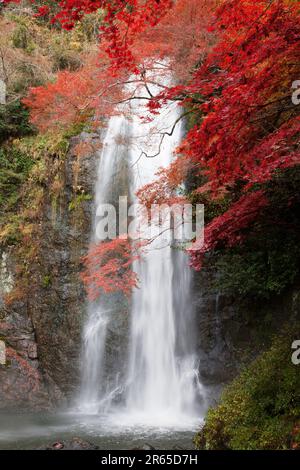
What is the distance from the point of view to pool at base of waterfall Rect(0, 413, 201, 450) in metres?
7.07

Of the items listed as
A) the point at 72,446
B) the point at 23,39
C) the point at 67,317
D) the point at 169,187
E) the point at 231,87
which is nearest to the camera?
the point at 231,87

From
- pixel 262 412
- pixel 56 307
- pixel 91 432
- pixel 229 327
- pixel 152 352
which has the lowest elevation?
pixel 91 432

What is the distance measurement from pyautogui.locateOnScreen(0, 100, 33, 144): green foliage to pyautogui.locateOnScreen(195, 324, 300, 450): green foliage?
1239cm

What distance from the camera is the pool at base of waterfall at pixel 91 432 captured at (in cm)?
707

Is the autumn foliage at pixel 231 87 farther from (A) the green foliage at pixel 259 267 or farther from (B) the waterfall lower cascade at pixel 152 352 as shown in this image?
(B) the waterfall lower cascade at pixel 152 352

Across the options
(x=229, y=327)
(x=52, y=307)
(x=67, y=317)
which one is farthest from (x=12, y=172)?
(x=229, y=327)

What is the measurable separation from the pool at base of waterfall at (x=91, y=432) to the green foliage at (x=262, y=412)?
1331 mm

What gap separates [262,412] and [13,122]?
13654 mm

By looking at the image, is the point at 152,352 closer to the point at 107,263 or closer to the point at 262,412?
the point at 107,263

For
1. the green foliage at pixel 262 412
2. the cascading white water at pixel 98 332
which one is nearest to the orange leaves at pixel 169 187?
the cascading white water at pixel 98 332

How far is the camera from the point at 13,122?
15.3 m

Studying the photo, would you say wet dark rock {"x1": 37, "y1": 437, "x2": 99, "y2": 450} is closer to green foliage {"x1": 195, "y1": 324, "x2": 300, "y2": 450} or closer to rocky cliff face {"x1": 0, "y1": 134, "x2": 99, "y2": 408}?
green foliage {"x1": 195, "y1": 324, "x2": 300, "y2": 450}

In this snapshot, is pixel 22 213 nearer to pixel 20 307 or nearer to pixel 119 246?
pixel 20 307
